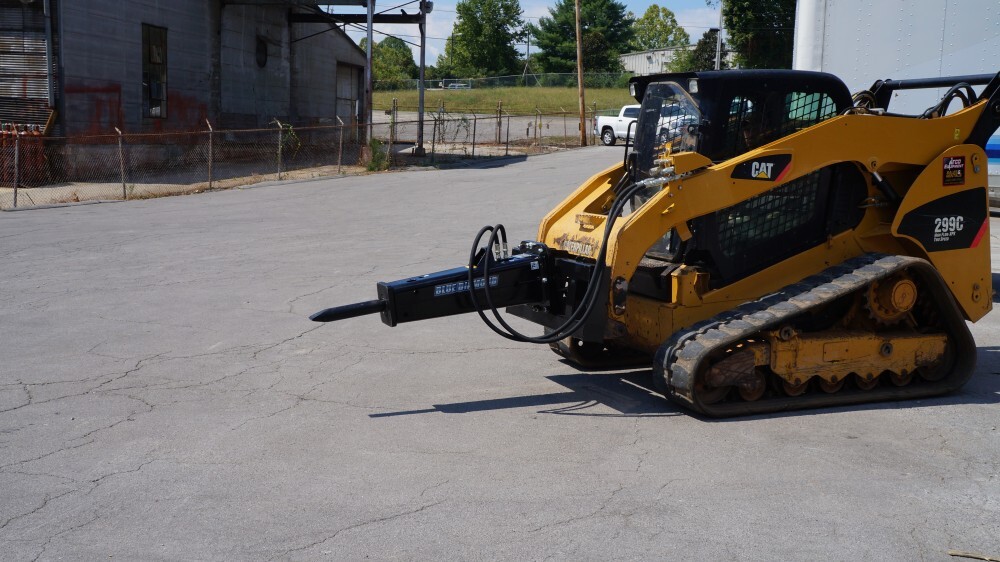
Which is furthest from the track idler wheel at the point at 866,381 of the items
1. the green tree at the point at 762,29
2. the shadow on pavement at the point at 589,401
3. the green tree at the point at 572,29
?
the green tree at the point at 572,29

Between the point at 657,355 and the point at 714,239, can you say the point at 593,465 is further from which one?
the point at 714,239

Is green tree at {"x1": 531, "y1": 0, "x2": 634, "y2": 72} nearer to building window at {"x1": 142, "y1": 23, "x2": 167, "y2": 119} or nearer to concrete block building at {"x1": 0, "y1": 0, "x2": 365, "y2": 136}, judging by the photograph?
concrete block building at {"x1": 0, "y1": 0, "x2": 365, "y2": 136}

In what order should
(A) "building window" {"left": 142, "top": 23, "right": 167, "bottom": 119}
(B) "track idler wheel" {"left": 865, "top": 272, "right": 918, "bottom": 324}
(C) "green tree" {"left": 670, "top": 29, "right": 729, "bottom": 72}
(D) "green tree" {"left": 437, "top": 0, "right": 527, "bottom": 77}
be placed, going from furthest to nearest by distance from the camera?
(D) "green tree" {"left": 437, "top": 0, "right": 527, "bottom": 77}, (C) "green tree" {"left": 670, "top": 29, "right": 729, "bottom": 72}, (A) "building window" {"left": 142, "top": 23, "right": 167, "bottom": 119}, (B) "track idler wheel" {"left": 865, "top": 272, "right": 918, "bottom": 324}

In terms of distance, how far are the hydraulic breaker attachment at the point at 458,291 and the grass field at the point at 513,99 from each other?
51.6 m

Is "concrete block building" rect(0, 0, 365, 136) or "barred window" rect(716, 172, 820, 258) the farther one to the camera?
"concrete block building" rect(0, 0, 365, 136)

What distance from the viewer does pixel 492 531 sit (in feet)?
15.3

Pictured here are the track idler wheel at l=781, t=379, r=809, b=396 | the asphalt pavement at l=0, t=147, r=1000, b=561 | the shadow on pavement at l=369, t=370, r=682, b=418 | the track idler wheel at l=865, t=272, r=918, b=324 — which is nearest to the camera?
the asphalt pavement at l=0, t=147, r=1000, b=561

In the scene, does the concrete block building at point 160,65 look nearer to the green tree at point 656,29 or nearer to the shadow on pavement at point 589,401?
the shadow on pavement at point 589,401

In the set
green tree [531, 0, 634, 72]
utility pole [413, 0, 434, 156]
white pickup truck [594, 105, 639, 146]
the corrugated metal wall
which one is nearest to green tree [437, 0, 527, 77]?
green tree [531, 0, 634, 72]

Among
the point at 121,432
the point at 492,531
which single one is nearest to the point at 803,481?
the point at 492,531

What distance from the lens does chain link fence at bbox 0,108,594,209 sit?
2081cm

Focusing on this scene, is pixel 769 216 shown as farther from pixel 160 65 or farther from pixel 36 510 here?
pixel 160 65

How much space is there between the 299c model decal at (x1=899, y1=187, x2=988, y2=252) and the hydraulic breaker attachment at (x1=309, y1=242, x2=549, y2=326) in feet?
9.44

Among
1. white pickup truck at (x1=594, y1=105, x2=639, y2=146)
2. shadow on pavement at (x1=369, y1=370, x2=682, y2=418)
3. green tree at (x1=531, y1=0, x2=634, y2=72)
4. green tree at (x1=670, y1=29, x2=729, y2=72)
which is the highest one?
green tree at (x1=531, y1=0, x2=634, y2=72)
